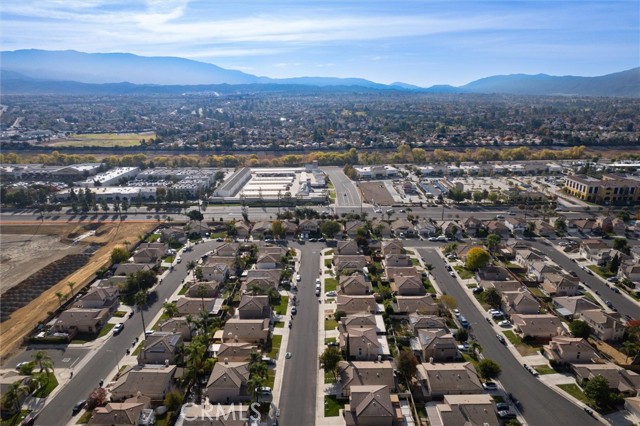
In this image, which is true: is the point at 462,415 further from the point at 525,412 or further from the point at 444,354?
the point at 444,354

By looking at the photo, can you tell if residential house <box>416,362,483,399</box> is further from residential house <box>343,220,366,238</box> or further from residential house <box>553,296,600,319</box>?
residential house <box>343,220,366,238</box>

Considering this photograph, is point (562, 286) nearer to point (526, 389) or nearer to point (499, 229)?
point (526, 389)

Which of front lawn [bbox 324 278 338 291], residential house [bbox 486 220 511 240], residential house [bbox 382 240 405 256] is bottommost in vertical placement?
front lawn [bbox 324 278 338 291]

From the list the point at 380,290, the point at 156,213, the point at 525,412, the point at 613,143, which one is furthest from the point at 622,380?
the point at 613,143

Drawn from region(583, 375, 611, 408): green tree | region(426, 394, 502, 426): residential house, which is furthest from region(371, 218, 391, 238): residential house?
region(583, 375, 611, 408): green tree

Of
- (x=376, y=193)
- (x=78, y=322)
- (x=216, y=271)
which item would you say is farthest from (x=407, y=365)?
(x=376, y=193)


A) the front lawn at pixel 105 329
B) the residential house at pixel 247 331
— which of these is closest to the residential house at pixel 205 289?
the residential house at pixel 247 331
